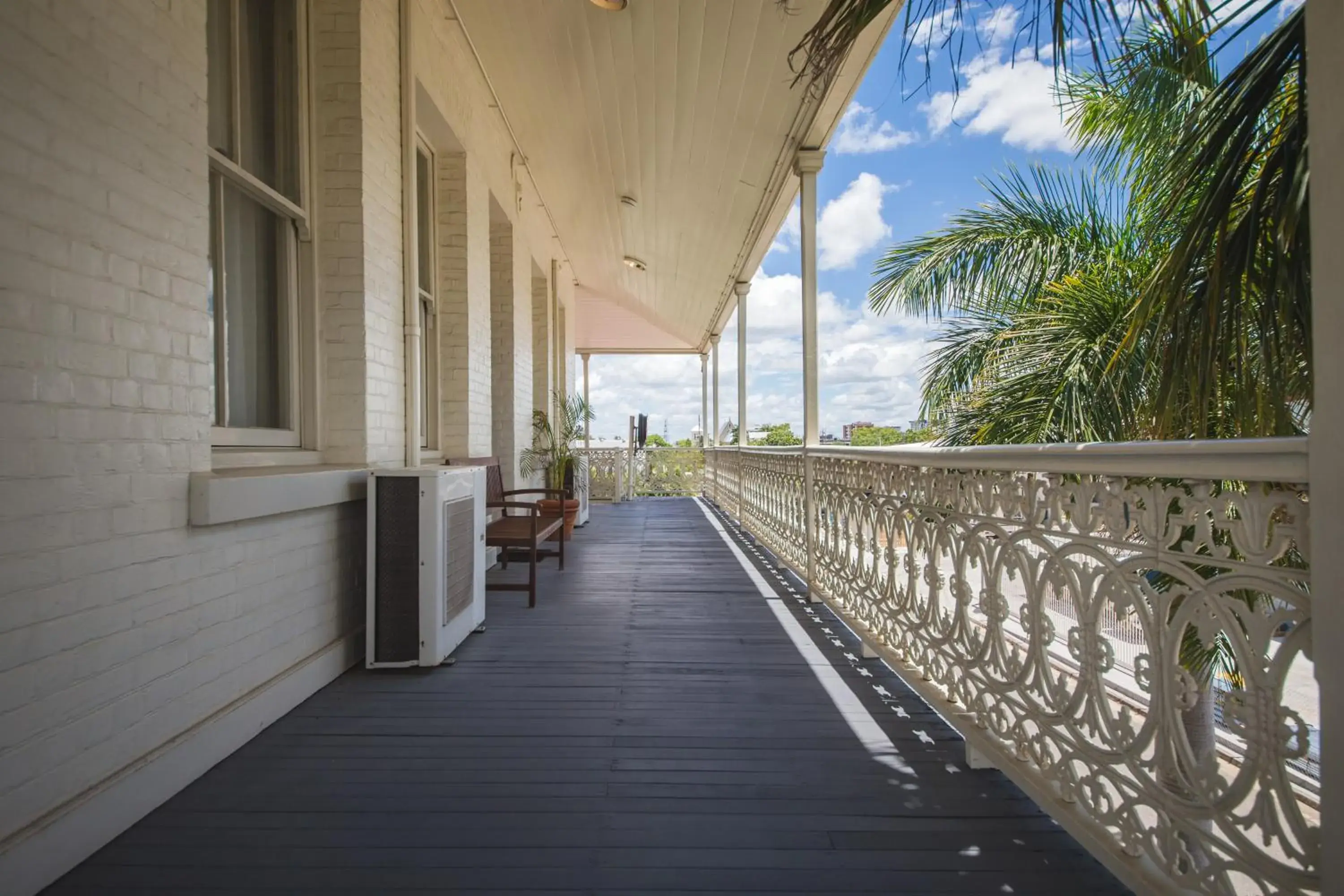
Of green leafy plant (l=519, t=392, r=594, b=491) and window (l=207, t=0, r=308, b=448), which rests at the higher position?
window (l=207, t=0, r=308, b=448)

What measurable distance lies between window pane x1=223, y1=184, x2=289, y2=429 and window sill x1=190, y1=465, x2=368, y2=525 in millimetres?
263

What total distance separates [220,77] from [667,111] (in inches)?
103

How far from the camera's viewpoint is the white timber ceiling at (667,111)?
356 centimetres

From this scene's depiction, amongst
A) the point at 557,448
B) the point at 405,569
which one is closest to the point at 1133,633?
the point at 405,569

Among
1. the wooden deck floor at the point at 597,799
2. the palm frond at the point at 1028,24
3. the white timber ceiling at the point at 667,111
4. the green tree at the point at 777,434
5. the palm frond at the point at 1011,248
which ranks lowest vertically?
the wooden deck floor at the point at 597,799

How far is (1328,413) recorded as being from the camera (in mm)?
1012

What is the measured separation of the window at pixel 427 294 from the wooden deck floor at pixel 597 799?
6.87 feet

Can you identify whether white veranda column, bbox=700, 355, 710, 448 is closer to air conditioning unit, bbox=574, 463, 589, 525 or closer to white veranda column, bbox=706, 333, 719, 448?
white veranda column, bbox=706, 333, 719, 448

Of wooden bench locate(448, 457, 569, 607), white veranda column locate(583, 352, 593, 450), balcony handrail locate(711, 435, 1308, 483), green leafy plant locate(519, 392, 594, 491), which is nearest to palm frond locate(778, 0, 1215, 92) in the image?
balcony handrail locate(711, 435, 1308, 483)

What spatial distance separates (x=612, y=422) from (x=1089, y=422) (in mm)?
9288

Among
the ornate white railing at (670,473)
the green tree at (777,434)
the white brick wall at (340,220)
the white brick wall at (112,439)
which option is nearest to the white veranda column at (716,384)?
the ornate white railing at (670,473)

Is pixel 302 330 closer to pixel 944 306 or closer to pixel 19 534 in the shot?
pixel 19 534

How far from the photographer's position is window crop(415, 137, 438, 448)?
462 cm

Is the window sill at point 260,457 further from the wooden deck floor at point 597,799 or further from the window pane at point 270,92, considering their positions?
the window pane at point 270,92
